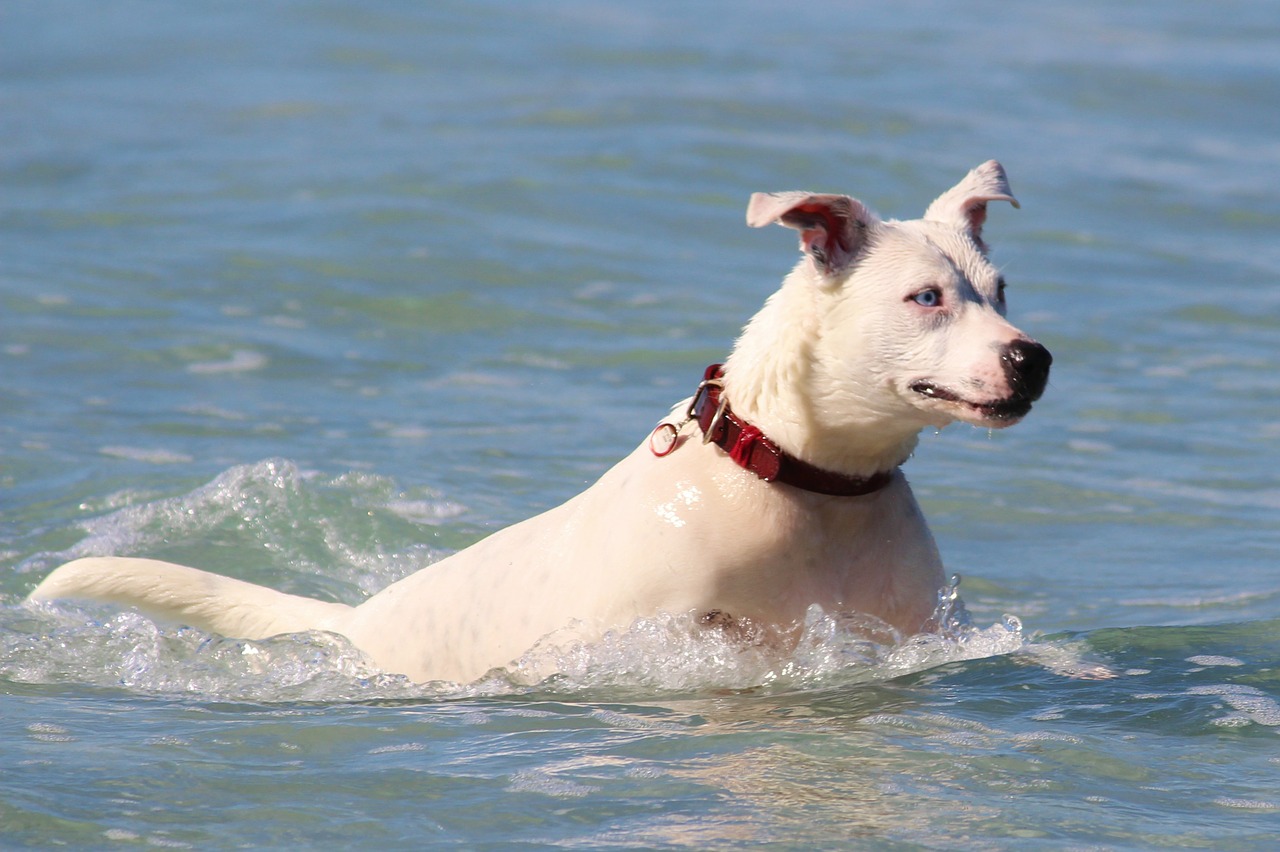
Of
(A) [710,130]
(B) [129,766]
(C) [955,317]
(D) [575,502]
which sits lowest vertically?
(B) [129,766]

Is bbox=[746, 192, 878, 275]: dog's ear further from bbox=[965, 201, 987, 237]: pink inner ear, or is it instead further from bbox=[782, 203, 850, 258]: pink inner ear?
bbox=[965, 201, 987, 237]: pink inner ear

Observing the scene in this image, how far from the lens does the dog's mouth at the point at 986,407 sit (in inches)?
196

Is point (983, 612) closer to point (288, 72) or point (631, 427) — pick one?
point (631, 427)

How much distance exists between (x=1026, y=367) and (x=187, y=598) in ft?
11.0

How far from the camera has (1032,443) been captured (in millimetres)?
9953

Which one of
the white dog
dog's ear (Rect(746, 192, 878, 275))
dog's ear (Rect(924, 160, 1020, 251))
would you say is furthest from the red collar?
dog's ear (Rect(924, 160, 1020, 251))

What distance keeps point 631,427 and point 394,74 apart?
415 inches

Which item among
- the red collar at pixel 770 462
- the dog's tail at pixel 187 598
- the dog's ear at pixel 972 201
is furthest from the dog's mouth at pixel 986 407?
the dog's tail at pixel 187 598

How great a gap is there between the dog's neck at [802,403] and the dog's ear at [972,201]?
569mm

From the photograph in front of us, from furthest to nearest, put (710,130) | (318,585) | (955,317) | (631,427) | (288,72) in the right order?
(288,72), (710,130), (631,427), (318,585), (955,317)

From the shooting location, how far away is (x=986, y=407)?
5.00 metres

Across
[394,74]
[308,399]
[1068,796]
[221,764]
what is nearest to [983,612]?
[1068,796]

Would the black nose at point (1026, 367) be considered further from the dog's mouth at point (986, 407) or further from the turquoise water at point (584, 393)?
the turquoise water at point (584, 393)

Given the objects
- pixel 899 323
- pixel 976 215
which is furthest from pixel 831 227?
pixel 976 215
